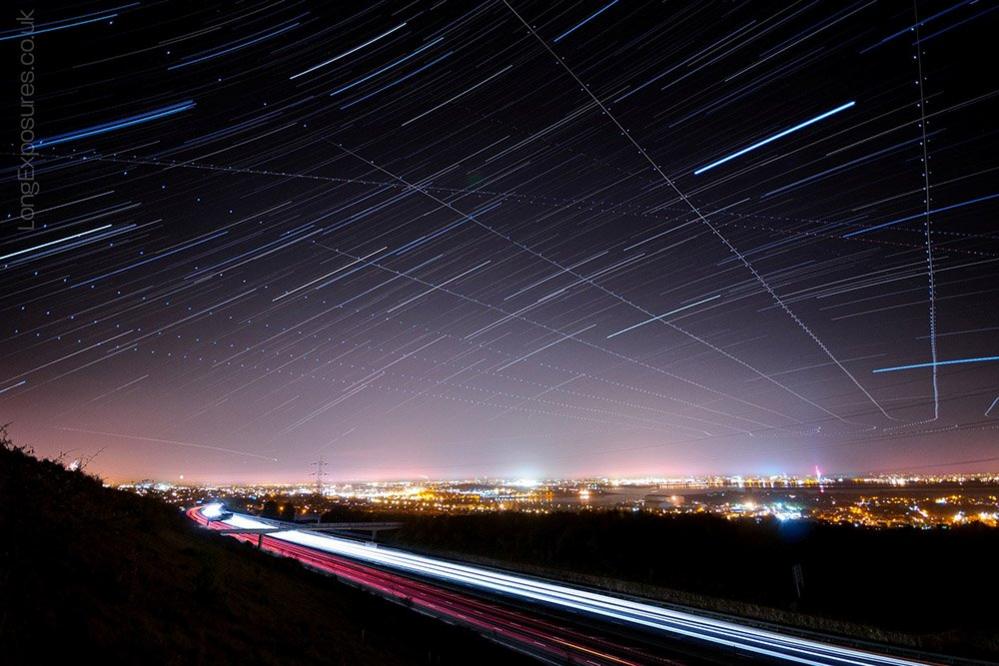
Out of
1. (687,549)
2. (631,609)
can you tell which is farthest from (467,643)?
(687,549)

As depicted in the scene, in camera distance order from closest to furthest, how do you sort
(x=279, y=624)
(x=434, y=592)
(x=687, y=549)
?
1. (x=279, y=624)
2. (x=434, y=592)
3. (x=687, y=549)

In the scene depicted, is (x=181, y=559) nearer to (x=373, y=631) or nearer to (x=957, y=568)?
(x=373, y=631)

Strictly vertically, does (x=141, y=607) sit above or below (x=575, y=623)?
above

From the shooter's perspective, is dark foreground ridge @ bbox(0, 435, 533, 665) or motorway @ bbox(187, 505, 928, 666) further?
motorway @ bbox(187, 505, 928, 666)

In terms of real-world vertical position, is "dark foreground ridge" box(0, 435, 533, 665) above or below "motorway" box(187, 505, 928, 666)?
above

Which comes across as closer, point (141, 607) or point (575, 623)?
point (141, 607)
